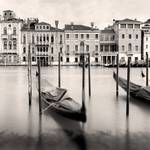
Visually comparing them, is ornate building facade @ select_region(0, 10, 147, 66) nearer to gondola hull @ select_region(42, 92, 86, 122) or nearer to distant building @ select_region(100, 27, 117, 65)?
distant building @ select_region(100, 27, 117, 65)

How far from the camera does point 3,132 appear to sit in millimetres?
8234

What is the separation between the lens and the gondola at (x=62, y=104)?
26.0 feet

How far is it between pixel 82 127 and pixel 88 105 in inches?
160

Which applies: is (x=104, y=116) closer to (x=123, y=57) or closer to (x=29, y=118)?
(x=29, y=118)

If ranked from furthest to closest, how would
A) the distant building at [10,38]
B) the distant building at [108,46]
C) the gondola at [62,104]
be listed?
the distant building at [108,46]
the distant building at [10,38]
the gondola at [62,104]

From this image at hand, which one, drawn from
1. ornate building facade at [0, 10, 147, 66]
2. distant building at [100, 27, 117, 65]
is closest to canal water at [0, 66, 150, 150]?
ornate building facade at [0, 10, 147, 66]

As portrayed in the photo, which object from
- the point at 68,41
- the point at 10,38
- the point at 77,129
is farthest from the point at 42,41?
the point at 77,129

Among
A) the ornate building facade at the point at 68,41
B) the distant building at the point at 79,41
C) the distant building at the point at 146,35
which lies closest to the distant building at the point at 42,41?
the ornate building facade at the point at 68,41

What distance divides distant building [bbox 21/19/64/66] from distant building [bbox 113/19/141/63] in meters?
8.83

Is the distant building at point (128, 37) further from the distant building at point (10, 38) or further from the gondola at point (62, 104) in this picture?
the gondola at point (62, 104)

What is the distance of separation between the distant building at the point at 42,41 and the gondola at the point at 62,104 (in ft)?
123

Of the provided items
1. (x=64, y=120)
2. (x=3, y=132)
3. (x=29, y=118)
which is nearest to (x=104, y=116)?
(x=64, y=120)

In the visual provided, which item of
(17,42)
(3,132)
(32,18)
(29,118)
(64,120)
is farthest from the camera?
(32,18)

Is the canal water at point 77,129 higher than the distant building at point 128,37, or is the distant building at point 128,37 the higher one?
the distant building at point 128,37
